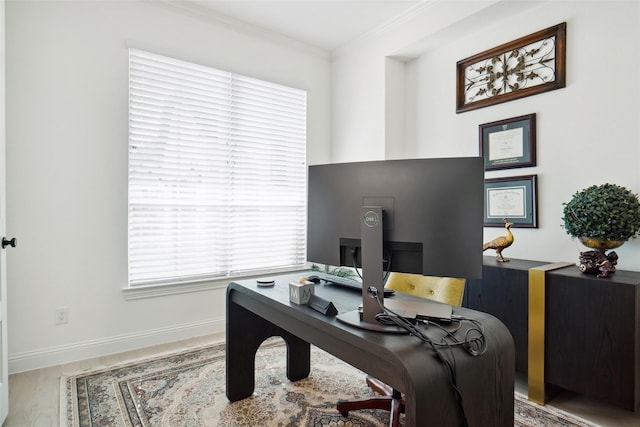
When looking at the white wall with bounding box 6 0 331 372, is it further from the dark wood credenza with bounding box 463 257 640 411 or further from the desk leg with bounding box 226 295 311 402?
the dark wood credenza with bounding box 463 257 640 411

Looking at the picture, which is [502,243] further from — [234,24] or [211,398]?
[234,24]

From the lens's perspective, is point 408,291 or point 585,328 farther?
point 408,291

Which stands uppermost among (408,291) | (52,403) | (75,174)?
(75,174)

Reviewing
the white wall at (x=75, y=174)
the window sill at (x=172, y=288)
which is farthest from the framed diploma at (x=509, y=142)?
the white wall at (x=75, y=174)

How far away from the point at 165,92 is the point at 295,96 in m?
1.29

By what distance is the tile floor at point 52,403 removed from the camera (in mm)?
1904

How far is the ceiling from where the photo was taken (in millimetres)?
3010

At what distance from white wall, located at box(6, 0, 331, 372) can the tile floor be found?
139 millimetres

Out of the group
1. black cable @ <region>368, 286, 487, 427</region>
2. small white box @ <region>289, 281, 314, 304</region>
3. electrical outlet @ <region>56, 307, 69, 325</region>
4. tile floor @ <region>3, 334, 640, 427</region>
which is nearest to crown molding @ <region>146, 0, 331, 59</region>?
electrical outlet @ <region>56, 307, 69, 325</region>

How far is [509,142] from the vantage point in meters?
2.74

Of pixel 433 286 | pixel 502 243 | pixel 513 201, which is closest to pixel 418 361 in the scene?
pixel 433 286

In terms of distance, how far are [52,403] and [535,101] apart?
11.8 feet

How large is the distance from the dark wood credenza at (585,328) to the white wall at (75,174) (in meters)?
2.54

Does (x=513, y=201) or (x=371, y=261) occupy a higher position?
(x=513, y=201)
